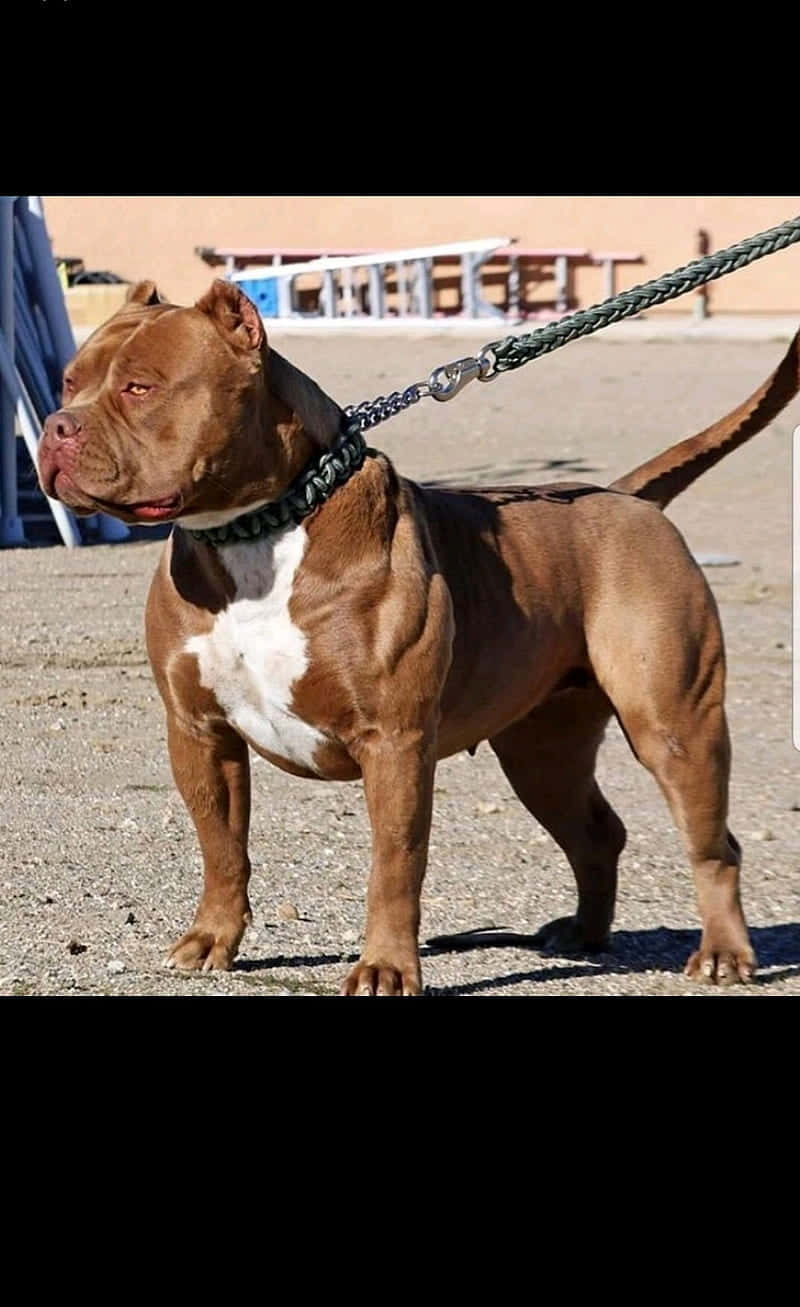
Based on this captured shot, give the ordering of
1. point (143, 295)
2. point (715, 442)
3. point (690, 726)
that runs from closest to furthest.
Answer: point (143, 295) < point (690, 726) < point (715, 442)

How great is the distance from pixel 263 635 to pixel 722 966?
155 centimetres

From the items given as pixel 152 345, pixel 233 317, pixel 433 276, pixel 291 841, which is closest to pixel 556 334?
pixel 233 317

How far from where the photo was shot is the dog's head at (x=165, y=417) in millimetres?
4453

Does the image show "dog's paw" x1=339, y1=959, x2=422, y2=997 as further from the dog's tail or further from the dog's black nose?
the dog's tail

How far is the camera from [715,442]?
19.1 ft

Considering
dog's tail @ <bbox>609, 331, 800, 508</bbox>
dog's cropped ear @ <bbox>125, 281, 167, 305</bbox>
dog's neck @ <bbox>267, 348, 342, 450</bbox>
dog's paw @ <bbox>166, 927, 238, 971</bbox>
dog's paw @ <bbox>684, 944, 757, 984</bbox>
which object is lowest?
dog's paw @ <bbox>684, 944, 757, 984</bbox>

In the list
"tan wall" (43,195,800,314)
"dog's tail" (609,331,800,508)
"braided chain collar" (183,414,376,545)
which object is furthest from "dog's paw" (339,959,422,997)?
"tan wall" (43,195,800,314)

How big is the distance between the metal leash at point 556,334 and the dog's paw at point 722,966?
151 cm

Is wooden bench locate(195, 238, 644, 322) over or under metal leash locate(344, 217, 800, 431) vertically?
under

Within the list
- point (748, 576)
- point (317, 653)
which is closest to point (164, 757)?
point (317, 653)

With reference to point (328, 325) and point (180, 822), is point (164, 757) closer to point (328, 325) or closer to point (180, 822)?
point (180, 822)

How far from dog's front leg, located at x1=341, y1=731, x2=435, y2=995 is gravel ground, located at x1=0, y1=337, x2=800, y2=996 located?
1.20 feet

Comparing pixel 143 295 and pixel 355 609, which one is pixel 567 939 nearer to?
pixel 355 609

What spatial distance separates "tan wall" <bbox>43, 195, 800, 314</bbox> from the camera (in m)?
26.5
